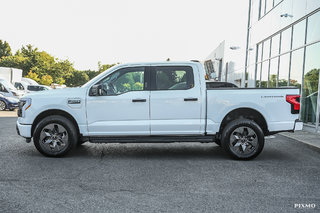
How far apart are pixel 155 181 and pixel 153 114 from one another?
71.7 inches

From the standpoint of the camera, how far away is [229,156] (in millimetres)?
6895

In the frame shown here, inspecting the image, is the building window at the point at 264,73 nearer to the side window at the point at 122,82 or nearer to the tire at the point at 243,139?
the tire at the point at 243,139

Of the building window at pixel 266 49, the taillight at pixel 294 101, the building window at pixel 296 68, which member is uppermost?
the building window at pixel 266 49

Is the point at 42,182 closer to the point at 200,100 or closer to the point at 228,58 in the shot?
the point at 200,100

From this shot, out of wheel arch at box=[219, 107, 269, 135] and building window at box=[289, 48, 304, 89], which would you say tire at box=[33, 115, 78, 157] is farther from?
building window at box=[289, 48, 304, 89]

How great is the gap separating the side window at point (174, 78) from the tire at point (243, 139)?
118cm

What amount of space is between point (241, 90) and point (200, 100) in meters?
0.86

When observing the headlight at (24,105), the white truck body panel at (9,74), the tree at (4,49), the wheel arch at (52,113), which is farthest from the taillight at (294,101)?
the tree at (4,49)

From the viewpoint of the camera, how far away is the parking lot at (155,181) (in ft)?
13.0

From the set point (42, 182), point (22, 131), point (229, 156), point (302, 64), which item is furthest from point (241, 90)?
point (302, 64)

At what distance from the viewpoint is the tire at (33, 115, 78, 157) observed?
6535 millimetres

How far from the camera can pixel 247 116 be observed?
22.7 feet

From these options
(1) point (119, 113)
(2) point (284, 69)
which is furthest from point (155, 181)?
(2) point (284, 69)

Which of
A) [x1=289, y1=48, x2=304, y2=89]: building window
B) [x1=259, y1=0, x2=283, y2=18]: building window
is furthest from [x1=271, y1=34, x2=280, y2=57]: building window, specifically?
[x1=289, y1=48, x2=304, y2=89]: building window
